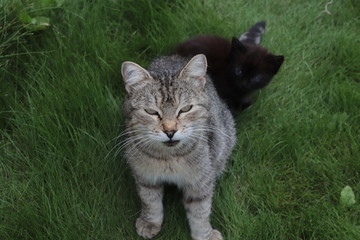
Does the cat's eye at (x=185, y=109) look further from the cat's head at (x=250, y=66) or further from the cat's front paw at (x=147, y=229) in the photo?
the cat's head at (x=250, y=66)

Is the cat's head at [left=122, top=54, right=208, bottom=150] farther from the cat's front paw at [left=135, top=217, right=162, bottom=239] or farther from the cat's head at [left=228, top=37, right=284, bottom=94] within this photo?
the cat's head at [left=228, top=37, right=284, bottom=94]

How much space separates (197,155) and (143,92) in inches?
17.0

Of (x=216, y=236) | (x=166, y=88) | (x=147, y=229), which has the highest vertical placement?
(x=166, y=88)

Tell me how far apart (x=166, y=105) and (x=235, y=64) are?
1.07m

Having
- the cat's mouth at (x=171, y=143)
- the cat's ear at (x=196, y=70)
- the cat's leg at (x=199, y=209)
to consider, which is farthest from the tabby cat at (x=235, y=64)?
the cat's mouth at (x=171, y=143)

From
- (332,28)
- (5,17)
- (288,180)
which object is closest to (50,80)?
(5,17)

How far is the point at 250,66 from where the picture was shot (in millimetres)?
2941

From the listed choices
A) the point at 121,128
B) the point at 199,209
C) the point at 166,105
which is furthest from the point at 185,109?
the point at 121,128

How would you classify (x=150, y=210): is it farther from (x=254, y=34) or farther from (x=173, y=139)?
(x=254, y=34)

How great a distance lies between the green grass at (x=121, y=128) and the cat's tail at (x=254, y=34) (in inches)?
5.8

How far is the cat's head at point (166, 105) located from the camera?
2031mm

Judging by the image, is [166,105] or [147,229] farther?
[147,229]

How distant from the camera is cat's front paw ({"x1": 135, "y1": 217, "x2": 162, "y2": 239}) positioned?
7.71ft

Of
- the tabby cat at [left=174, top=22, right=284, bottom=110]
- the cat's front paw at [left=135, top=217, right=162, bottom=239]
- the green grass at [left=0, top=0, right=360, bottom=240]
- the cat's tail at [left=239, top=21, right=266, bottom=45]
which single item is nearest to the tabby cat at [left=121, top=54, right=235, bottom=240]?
the cat's front paw at [left=135, top=217, right=162, bottom=239]
